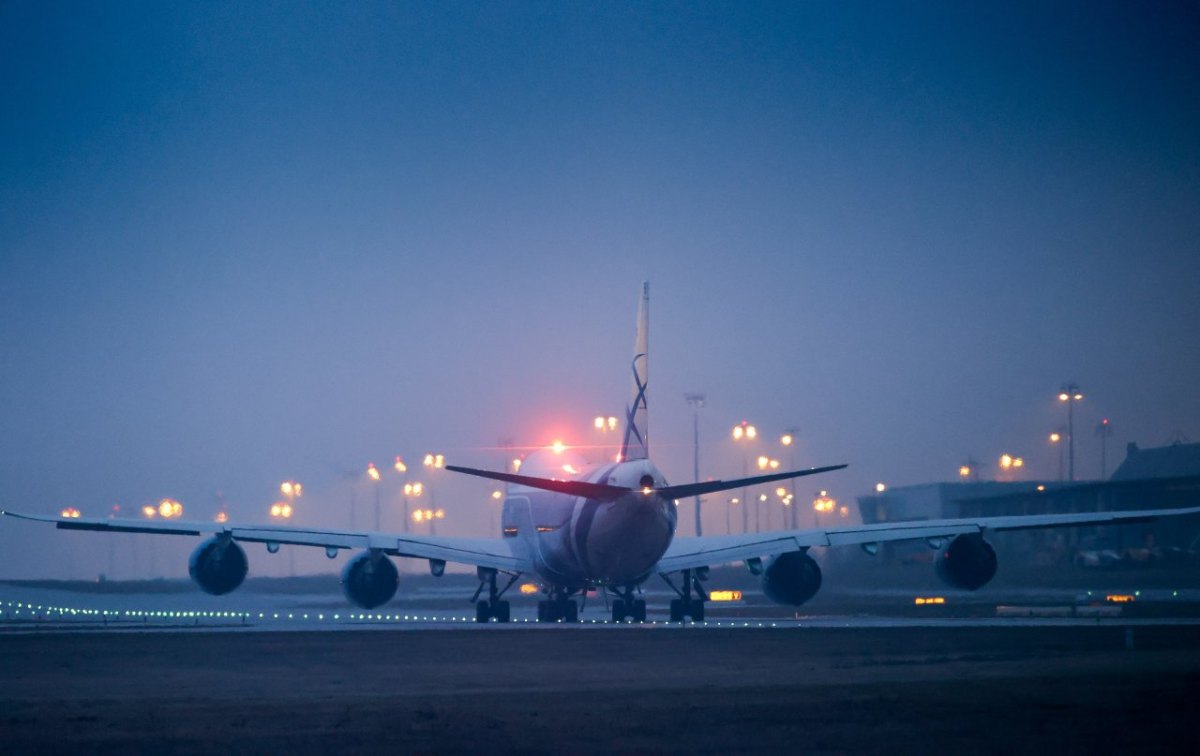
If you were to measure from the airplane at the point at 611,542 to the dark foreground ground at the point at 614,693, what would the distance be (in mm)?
7934

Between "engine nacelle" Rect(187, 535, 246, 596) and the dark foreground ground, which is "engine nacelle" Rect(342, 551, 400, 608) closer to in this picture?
"engine nacelle" Rect(187, 535, 246, 596)

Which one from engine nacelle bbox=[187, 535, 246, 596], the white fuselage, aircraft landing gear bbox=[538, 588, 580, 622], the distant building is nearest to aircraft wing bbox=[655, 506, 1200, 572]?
the white fuselage

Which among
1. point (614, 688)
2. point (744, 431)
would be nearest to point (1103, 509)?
point (744, 431)

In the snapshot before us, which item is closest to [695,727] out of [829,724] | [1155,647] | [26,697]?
[829,724]

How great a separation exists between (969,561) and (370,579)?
1782 centimetres

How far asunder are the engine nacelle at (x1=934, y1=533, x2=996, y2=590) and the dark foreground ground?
922cm

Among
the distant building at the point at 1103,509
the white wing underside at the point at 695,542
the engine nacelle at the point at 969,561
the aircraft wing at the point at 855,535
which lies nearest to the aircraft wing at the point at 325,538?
the white wing underside at the point at 695,542

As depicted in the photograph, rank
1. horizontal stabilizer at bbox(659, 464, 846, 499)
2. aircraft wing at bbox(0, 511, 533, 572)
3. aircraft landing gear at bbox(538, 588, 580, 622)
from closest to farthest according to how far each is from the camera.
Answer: horizontal stabilizer at bbox(659, 464, 846, 499)
aircraft wing at bbox(0, 511, 533, 572)
aircraft landing gear at bbox(538, 588, 580, 622)

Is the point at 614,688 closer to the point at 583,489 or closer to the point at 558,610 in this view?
the point at 583,489

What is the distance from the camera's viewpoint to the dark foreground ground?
15.6 m

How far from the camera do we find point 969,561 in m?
41.5

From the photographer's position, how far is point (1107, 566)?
7169 centimetres

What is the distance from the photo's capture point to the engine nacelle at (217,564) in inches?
1651

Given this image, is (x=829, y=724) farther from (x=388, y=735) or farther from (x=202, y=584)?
(x=202, y=584)
